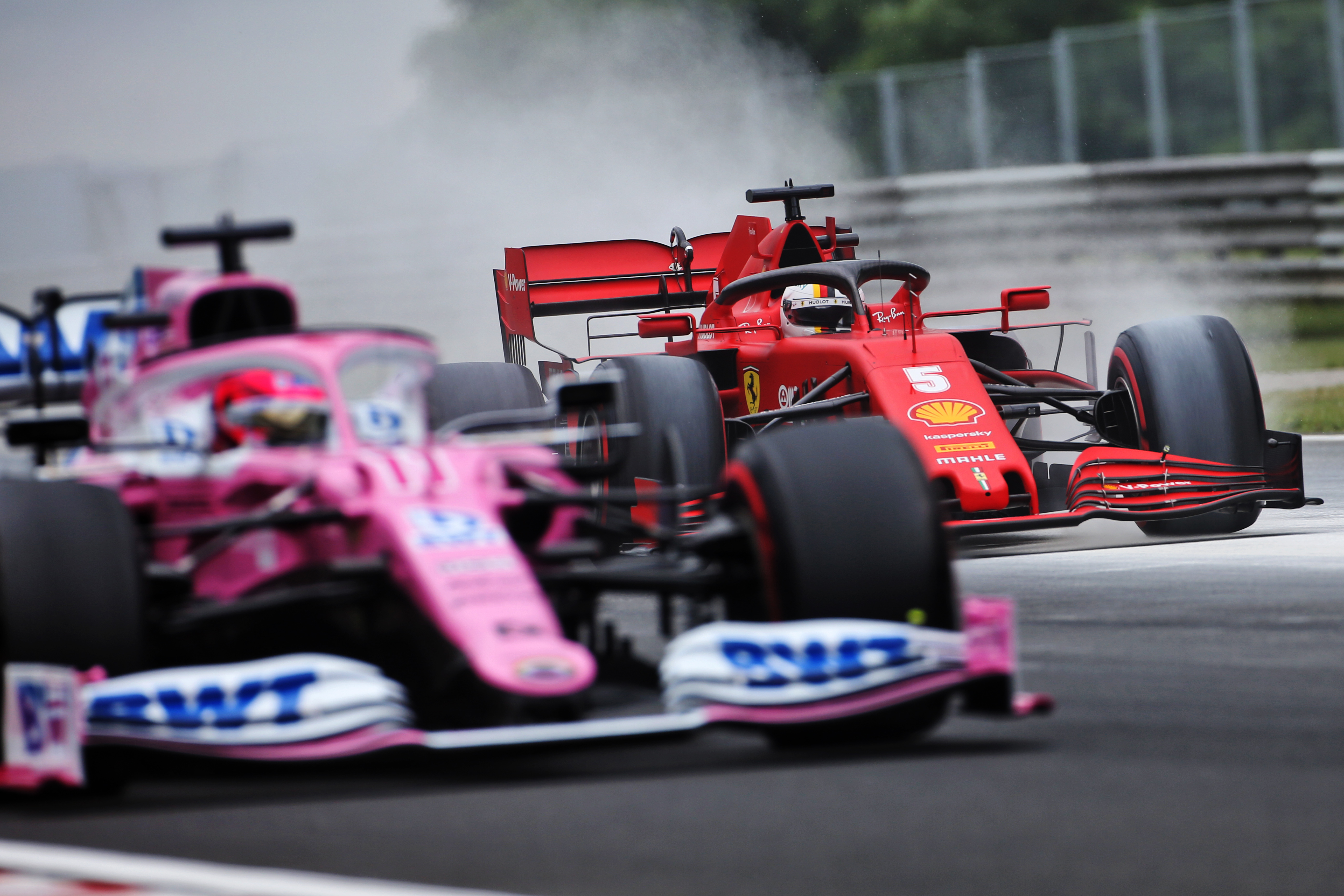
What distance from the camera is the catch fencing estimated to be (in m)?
19.0

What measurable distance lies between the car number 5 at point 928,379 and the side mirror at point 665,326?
205cm

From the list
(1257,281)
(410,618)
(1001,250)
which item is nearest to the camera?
(410,618)

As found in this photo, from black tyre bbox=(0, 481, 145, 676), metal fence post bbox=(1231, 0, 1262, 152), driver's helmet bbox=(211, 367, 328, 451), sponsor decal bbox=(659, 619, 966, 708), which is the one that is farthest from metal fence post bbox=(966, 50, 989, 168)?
black tyre bbox=(0, 481, 145, 676)

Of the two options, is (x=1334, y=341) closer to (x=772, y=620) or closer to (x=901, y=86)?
(x=901, y=86)

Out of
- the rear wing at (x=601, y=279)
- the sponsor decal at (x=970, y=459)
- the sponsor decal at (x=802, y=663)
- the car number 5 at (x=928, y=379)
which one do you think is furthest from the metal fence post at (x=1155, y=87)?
the sponsor decal at (x=802, y=663)

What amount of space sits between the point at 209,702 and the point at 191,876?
61 cm

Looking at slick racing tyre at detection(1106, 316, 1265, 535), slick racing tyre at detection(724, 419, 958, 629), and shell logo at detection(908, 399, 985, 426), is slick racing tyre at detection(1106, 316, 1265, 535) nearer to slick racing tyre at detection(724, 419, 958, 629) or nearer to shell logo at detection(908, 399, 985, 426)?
shell logo at detection(908, 399, 985, 426)

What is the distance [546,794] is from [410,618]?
67 centimetres

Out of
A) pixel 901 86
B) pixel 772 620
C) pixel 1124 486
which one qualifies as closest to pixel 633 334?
pixel 1124 486

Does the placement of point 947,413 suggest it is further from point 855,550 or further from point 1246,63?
point 1246,63

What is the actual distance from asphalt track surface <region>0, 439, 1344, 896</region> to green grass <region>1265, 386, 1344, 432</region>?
9471 mm

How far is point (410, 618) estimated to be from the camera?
16.8ft

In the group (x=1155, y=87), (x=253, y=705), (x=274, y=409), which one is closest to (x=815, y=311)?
(x=274, y=409)

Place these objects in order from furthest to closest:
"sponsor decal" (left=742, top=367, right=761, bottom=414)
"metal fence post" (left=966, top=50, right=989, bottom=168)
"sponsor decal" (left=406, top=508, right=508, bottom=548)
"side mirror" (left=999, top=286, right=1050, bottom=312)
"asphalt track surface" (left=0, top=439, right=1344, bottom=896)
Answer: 1. "metal fence post" (left=966, top=50, right=989, bottom=168)
2. "sponsor decal" (left=742, top=367, right=761, bottom=414)
3. "side mirror" (left=999, top=286, right=1050, bottom=312)
4. "sponsor decal" (left=406, top=508, right=508, bottom=548)
5. "asphalt track surface" (left=0, top=439, right=1344, bottom=896)
